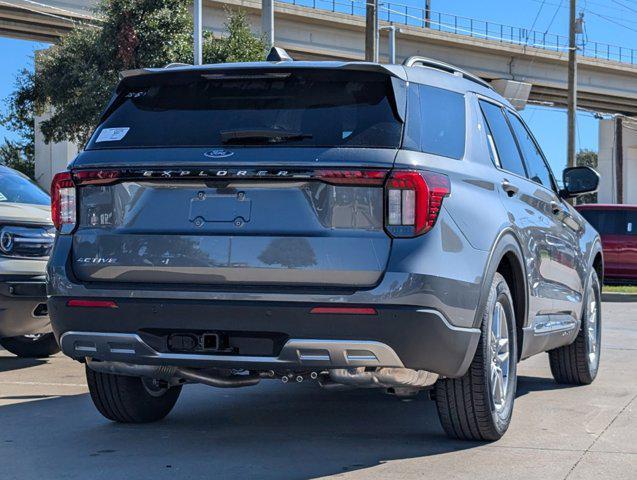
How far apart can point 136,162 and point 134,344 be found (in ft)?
2.88

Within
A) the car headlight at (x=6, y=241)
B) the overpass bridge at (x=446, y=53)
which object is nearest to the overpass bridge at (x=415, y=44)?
the overpass bridge at (x=446, y=53)

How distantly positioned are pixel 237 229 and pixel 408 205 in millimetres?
799

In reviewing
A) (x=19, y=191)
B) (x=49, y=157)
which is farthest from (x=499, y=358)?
(x=49, y=157)

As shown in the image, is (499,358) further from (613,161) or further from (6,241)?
(613,161)

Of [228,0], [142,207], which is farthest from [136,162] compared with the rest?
[228,0]

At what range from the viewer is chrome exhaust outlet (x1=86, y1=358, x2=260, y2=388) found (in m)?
5.68

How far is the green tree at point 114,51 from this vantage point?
30.0m

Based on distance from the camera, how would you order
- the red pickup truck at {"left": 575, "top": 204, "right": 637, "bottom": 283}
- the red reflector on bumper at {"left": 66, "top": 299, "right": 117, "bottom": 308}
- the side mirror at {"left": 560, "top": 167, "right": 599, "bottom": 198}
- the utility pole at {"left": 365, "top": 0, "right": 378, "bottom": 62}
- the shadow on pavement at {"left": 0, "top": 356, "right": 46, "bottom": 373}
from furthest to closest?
the utility pole at {"left": 365, "top": 0, "right": 378, "bottom": 62} < the red pickup truck at {"left": 575, "top": 204, "right": 637, "bottom": 283} < the shadow on pavement at {"left": 0, "top": 356, "right": 46, "bottom": 373} < the side mirror at {"left": 560, "top": 167, "right": 599, "bottom": 198} < the red reflector on bumper at {"left": 66, "top": 299, "right": 117, "bottom": 308}

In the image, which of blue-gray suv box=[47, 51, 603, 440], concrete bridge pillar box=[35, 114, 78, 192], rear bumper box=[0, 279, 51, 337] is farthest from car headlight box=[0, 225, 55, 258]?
concrete bridge pillar box=[35, 114, 78, 192]

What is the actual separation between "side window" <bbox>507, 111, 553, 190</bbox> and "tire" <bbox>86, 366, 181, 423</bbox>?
2768mm

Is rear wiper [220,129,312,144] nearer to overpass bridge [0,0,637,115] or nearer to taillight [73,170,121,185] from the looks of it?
taillight [73,170,121,185]

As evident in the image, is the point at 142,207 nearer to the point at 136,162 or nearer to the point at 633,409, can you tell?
the point at 136,162

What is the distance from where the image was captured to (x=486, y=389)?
568 cm

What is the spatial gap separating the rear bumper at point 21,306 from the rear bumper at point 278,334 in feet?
10.1
